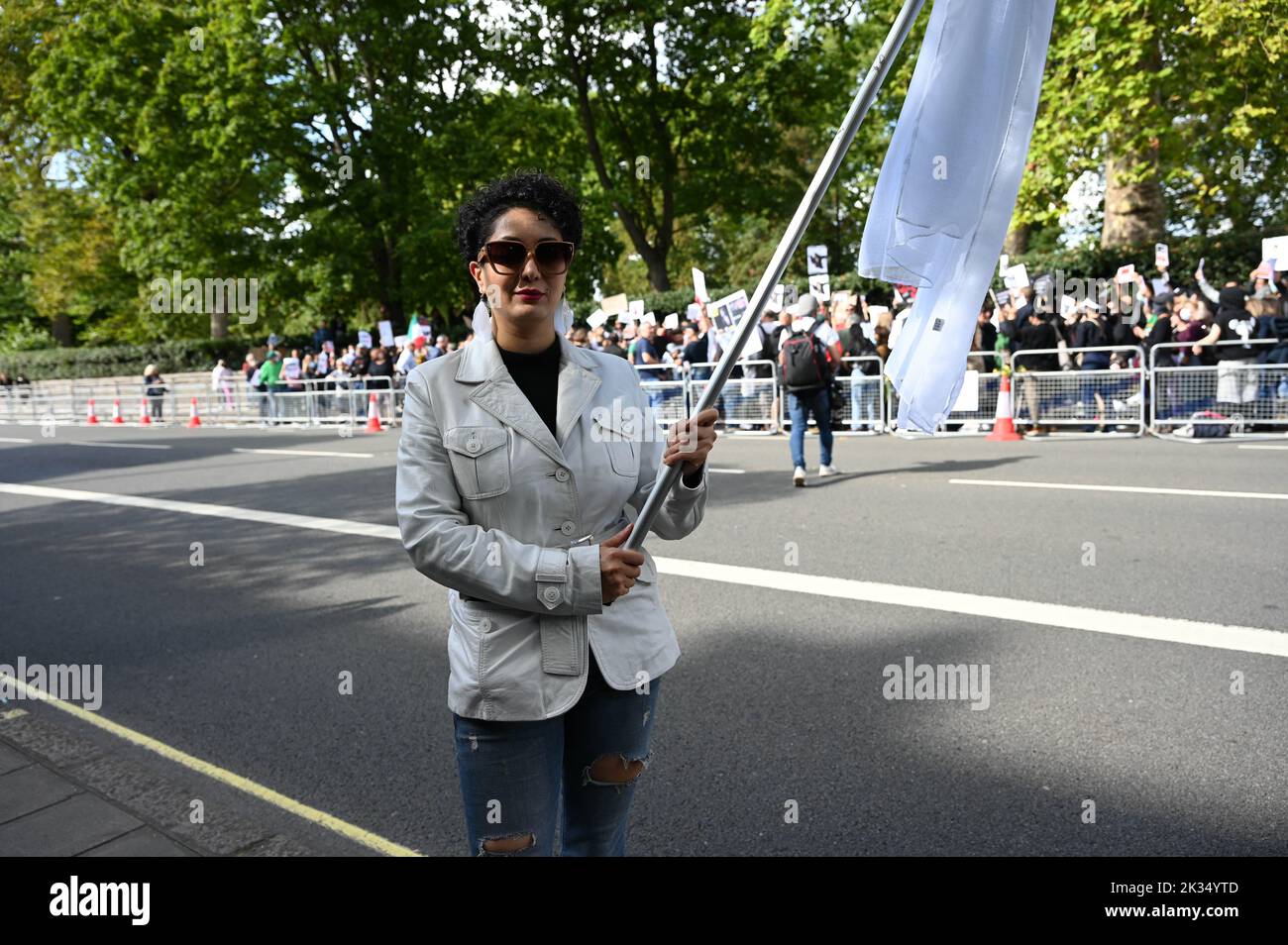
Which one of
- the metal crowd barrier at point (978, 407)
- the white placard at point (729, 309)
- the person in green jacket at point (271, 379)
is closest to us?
the metal crowd barrier at point (978, 407)

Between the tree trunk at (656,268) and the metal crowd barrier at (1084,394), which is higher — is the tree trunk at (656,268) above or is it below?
above

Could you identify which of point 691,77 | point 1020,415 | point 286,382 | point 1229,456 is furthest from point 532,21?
point 1229,456

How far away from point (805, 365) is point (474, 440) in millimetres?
8732

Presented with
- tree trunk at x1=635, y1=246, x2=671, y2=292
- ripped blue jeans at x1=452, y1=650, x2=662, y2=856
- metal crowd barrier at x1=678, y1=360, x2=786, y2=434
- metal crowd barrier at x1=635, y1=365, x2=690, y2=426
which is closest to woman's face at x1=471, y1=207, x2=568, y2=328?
ripped blue jeans at x1=452, y1=650, x2=662, y2=856

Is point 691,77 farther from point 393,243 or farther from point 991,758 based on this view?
point 991,758

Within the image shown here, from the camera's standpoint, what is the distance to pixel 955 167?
249 centimetres

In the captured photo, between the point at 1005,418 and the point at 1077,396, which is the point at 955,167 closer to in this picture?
the point at 1005,418

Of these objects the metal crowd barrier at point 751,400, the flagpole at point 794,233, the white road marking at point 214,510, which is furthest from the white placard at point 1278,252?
the flagpole at point 794,233

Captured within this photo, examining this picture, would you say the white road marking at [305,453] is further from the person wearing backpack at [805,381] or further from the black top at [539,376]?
the black top at [539,376]

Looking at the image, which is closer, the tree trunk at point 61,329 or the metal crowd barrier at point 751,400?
the metal crowd barrier at point 751,400
